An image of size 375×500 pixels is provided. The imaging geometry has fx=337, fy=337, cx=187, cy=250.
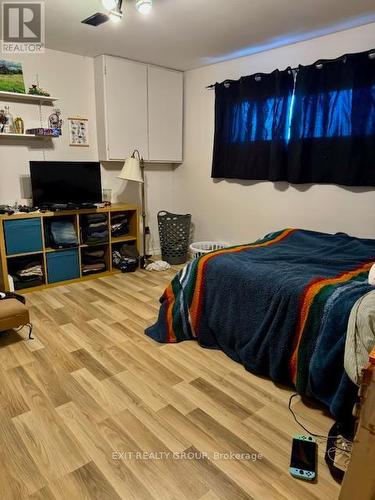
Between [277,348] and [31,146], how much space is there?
122 inches

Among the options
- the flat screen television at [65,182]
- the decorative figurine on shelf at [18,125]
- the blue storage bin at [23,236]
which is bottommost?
the blue storage bin at [23,236]

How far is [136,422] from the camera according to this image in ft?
5.64

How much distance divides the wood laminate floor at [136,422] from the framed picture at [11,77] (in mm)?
2291

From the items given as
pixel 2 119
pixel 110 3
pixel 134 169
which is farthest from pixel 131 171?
pixel 110 3

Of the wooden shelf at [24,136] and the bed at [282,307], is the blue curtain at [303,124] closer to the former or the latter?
the bed at [282,307]

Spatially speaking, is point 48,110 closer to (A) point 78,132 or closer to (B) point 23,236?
(A) point 78,132

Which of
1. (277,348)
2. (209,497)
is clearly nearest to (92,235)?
(277,348)

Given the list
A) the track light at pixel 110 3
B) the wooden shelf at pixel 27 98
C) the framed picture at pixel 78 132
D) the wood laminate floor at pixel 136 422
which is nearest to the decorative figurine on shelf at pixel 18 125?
the wooden shelf at pixel 27 98

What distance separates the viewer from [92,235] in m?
3.67

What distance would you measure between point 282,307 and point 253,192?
202 centimetres

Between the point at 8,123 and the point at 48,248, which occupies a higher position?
the point at 8,123

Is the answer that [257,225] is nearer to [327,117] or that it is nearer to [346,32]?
[327,117]

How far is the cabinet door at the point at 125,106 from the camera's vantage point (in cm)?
367

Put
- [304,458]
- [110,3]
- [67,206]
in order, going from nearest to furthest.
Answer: [304,458]
[110,3]
[67,206]
